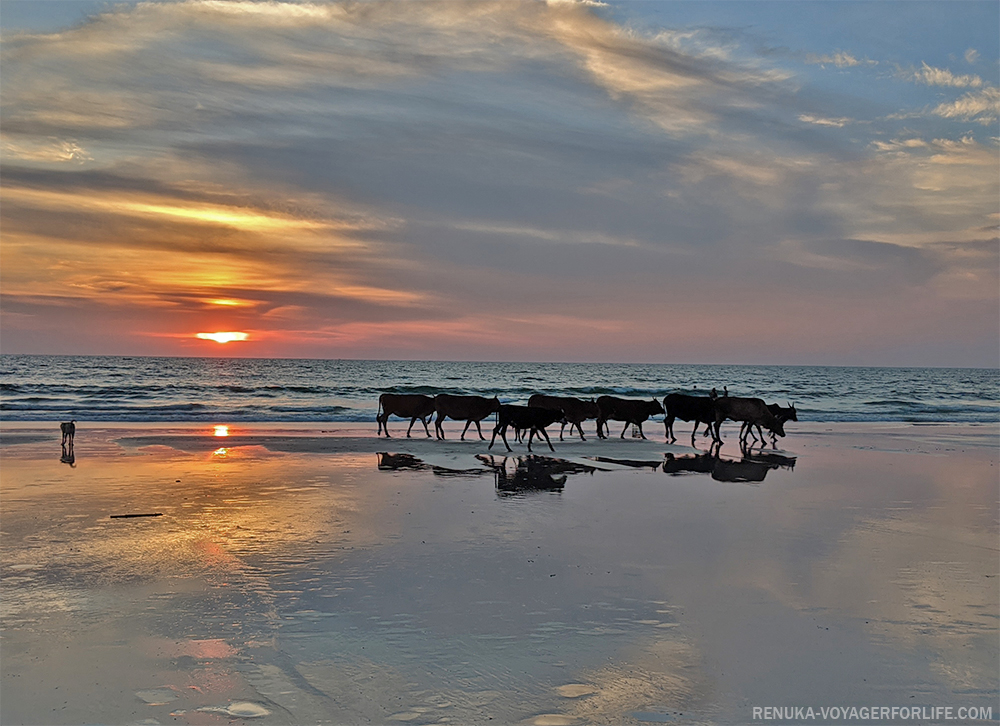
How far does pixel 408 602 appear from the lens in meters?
6.54

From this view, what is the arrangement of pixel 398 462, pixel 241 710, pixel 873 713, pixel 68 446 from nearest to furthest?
pixel 241 710
pixel 873 713
pixel 398 462
pixel 68 446

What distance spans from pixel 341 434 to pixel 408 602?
1716 centimetres

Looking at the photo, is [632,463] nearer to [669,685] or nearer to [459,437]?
[459,437]

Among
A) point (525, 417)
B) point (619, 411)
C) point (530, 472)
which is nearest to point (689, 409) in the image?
A: point (619, 411)

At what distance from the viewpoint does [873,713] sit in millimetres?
4727

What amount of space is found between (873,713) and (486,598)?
10.2 ft

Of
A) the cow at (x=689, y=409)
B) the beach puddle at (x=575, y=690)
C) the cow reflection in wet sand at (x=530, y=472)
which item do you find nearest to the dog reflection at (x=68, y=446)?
the cow reflection in wet sand at (x=530, y=472)

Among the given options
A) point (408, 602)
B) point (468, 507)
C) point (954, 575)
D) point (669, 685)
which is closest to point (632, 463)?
point (468, 507)

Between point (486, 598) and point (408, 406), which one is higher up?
point (408, 406)

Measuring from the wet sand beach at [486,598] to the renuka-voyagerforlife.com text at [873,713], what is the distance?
84 millimetres

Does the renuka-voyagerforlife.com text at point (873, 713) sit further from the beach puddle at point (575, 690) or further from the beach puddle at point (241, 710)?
the beach puddle at point (241, 710)

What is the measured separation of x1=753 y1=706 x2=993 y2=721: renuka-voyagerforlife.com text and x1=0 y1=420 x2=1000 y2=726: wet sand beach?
0.08m

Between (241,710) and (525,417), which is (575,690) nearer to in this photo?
(241,710)

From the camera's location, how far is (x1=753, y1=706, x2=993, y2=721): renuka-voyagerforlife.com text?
4.66 metres
